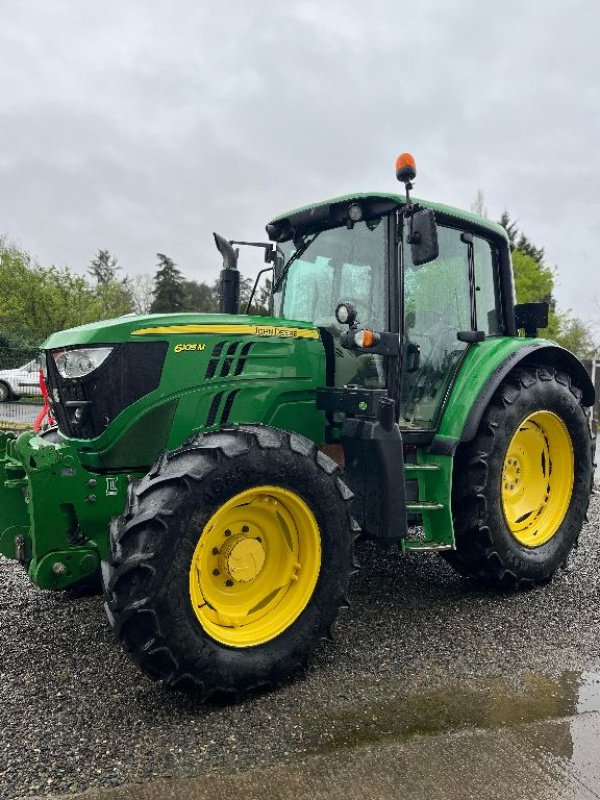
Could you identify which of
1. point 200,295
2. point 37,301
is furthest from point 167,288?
point 37,301

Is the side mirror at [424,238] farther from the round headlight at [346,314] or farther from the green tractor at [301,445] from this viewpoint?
the round headlight at [346,314]

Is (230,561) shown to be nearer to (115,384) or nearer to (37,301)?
(115,384)

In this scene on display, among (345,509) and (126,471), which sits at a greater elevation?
(126,471)

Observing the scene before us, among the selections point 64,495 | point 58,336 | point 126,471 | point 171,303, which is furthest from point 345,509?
point 171,303

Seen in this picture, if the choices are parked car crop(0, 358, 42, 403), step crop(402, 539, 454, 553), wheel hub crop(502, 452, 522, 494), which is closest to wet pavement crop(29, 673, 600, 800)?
step crop(402, 539, 454, 553)

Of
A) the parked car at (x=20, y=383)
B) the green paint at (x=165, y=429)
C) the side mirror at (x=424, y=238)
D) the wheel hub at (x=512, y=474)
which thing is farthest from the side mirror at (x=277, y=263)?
the parked car at (x=20, y=383)

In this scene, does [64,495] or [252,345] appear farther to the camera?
[252,345]

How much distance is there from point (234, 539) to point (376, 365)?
147 centimetres

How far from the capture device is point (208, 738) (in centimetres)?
262

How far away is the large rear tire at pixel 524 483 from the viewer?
13.3 ft

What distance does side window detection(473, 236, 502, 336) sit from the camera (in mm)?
4570

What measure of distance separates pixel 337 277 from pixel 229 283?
3.20 ft

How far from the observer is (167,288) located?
1654 inches

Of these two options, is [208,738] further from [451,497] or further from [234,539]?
[451,497]
